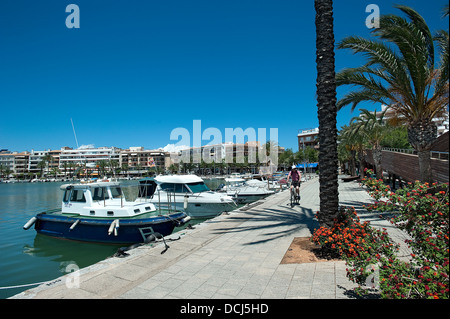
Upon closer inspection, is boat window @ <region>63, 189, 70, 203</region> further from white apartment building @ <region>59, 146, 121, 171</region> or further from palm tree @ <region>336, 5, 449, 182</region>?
white apartment building @ <region>59, 146, 121, 171</region>

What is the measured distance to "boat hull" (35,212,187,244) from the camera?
1041cm

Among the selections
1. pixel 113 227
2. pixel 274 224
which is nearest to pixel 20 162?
pixel 113 227

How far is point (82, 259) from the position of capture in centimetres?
1023

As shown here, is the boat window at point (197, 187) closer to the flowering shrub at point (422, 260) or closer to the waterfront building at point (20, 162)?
the flowering shrub at point (422, 260)

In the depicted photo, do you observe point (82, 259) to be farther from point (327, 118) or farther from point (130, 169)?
point (130, 169)

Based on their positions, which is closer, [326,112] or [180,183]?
[326,112]

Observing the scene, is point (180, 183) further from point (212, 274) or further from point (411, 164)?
point (411, 164)

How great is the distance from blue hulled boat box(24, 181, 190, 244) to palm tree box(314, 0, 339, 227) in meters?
6.78

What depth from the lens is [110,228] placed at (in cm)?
1000

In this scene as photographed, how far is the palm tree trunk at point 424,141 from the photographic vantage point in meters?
9.40

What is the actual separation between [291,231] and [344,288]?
4.10 metres

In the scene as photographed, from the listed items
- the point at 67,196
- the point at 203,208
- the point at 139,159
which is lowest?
the point at 203,208

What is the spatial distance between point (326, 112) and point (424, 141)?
5.65 m
